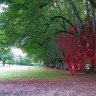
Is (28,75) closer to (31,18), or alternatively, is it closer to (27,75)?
(27,75)

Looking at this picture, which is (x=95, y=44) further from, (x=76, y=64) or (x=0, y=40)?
(x=0, y=40)

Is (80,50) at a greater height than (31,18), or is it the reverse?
(31,18)

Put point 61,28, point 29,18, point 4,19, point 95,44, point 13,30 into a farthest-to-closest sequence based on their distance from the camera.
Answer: point 61,28
point 95,44
point 13,30
point 4,19
point 29,18

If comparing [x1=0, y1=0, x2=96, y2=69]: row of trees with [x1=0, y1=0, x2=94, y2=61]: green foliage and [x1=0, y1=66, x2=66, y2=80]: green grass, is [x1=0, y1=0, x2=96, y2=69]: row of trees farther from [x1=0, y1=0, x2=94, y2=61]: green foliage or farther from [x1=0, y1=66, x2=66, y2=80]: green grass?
[x1=0, y1=66, x2=66, y2=80]: green grass

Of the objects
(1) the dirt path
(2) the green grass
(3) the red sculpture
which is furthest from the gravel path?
(3) the red sculpture

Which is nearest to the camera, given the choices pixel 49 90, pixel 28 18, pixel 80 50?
pixel 49 90

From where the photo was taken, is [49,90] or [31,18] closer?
[49,90]

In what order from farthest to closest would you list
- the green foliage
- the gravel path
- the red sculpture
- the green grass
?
the red sculpture < the green grass < the green foliage < the gravel path

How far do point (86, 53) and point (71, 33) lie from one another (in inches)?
114

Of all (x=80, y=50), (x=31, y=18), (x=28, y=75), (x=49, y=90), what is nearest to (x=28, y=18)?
(x=31, y=18)

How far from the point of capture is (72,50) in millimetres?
32031

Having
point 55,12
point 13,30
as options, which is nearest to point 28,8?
point 13,30

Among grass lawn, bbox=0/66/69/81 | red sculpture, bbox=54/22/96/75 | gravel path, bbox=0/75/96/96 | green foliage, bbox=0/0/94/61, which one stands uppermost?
green foliage, bbox=0/0/94/61

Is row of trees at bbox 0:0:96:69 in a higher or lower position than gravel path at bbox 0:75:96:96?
higher
